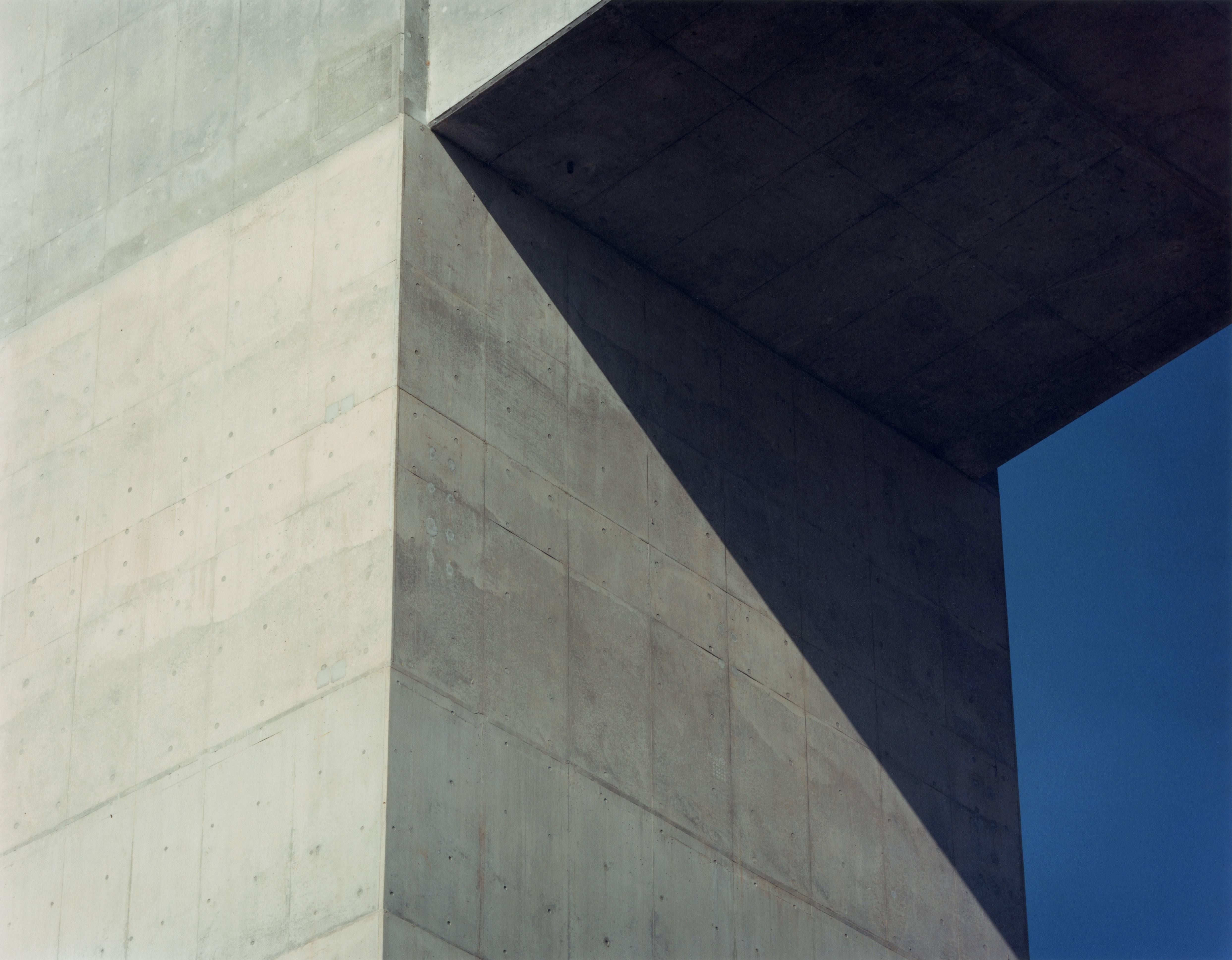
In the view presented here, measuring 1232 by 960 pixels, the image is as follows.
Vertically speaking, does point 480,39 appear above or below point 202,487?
above

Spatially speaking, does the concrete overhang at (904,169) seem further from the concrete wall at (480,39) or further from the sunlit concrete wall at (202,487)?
the sunlit concrete wall at (202,487)

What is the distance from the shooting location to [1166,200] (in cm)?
1988

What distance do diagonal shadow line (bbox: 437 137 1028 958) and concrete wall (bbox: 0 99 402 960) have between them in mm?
2179

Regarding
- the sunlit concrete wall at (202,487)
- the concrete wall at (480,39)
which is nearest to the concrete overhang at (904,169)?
the concrete wall at (480,39)

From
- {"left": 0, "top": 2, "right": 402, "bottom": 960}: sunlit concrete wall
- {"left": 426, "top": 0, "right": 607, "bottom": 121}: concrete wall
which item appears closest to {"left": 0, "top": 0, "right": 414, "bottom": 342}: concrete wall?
{"left": 0, "top": 2, "right": 402, "bottom": 960}: sunlit concrete wall

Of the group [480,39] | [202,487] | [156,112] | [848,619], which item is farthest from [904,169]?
[156,112]

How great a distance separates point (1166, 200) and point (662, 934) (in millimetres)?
8549

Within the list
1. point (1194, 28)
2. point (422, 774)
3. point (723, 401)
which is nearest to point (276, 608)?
point (422, 774)

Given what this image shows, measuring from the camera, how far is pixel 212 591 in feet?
56.9

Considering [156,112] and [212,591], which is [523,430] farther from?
[156,112]

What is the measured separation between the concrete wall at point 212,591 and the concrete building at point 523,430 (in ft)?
0.14

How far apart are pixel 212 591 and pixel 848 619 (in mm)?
7002

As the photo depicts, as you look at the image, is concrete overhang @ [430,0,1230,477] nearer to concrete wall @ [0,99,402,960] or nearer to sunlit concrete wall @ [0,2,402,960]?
sunlit concrete wall @ [0,2,402,960]

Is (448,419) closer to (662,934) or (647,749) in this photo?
(647,749)
